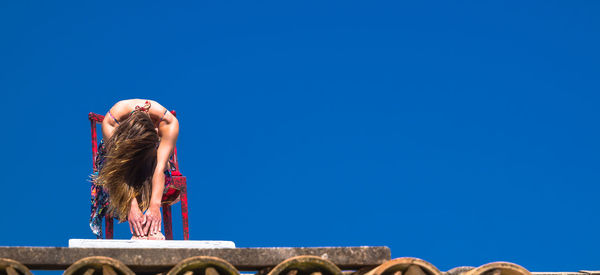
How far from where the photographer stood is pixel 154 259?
8.31 feet

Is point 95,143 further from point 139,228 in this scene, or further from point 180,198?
point 139,228

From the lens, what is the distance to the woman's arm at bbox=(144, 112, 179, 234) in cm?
445

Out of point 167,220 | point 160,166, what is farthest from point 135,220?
point 167,220

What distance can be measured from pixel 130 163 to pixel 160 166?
0.26 metres

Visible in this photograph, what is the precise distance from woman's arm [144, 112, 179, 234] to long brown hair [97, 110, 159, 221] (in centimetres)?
5

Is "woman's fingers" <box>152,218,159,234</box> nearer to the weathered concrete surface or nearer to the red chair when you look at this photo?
the red chair

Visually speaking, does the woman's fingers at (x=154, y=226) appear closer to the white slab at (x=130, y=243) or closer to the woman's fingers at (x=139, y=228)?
the woman's fingers at (x=139, y=228)

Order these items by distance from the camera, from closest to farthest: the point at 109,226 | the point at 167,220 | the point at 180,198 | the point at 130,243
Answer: the point at 130,243
the point at 109,226
the point at 180,198
the point at 167,220

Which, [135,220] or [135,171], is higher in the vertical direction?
[135,171]

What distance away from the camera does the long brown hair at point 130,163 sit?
4383 millimetres

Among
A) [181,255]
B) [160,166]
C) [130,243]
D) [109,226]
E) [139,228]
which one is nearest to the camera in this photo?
[181,255]

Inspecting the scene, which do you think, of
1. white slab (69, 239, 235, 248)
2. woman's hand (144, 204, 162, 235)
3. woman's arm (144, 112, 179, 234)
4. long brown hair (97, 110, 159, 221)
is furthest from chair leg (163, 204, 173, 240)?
white slab (69, 239, 235, 248)

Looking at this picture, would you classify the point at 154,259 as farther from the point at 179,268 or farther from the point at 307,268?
the point at 307,268

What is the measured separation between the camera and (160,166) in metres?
4.66
